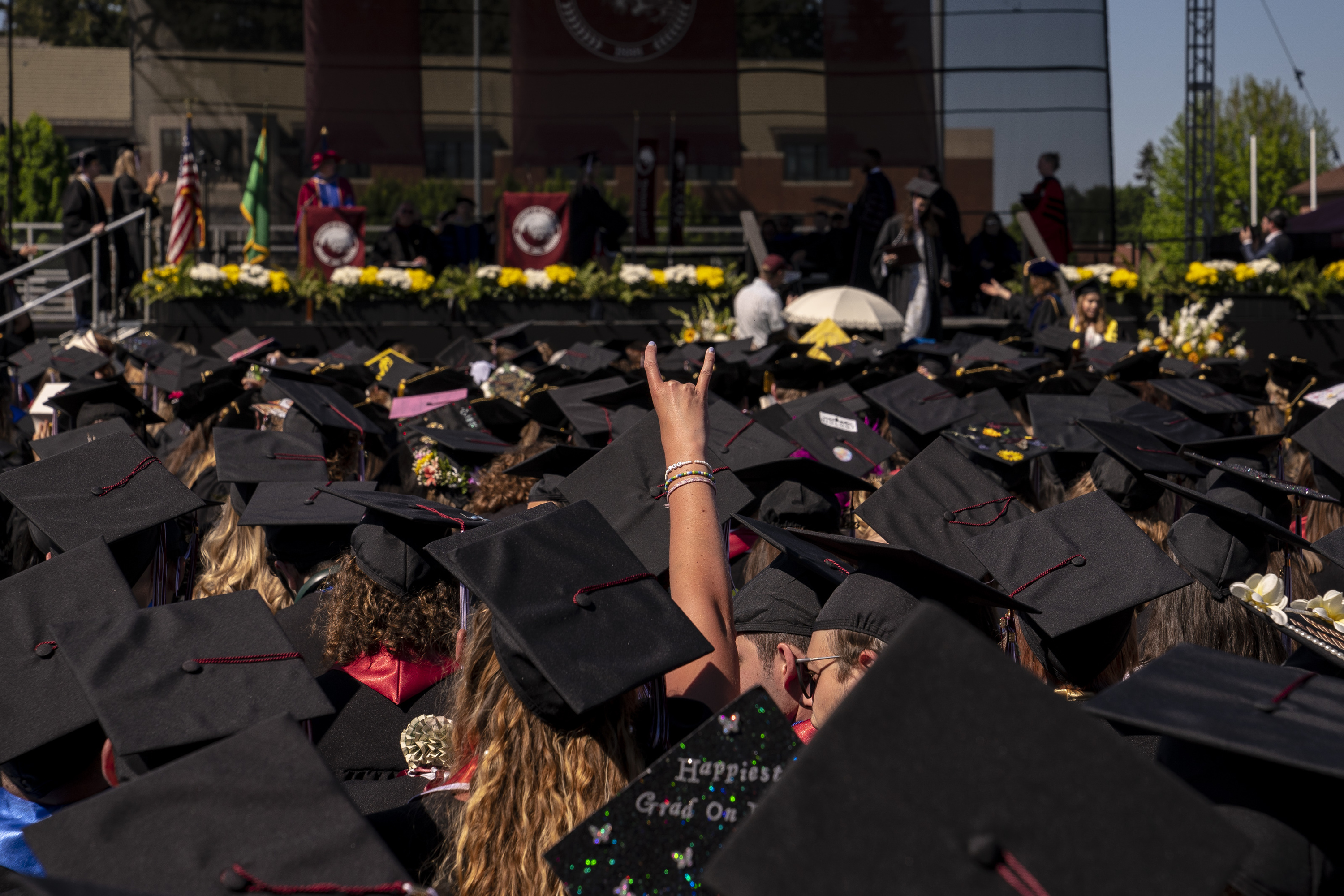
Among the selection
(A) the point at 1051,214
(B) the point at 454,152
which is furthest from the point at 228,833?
(B) the point at 454,152

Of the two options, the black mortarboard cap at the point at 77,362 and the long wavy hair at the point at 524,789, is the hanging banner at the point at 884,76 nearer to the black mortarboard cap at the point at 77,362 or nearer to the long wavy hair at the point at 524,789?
the black mortarboard cap at the point at 77,362

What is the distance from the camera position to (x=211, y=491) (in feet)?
16.8

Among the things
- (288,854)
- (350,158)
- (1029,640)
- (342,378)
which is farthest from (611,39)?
(288,854)

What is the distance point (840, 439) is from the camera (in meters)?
5.04

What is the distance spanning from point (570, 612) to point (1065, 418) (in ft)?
14.3

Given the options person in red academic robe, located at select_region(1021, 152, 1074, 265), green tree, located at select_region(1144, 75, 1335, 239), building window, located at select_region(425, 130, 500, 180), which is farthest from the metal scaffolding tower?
green tree, located at select_region(1144, 75, 1335, 239)

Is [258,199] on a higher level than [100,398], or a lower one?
higher

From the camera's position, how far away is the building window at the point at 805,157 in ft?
72.3

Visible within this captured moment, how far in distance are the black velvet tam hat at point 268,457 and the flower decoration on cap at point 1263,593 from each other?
324 centimetres

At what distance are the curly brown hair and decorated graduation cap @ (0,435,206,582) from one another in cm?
65

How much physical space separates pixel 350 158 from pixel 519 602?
65.3ft

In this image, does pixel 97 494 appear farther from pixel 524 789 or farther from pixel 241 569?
pixel 524 789

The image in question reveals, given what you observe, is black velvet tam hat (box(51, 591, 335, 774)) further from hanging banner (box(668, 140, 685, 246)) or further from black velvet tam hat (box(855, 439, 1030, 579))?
hanging banner (box(668, 140, 685, 246))

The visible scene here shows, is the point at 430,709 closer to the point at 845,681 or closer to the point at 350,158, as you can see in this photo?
the point at 845,681
